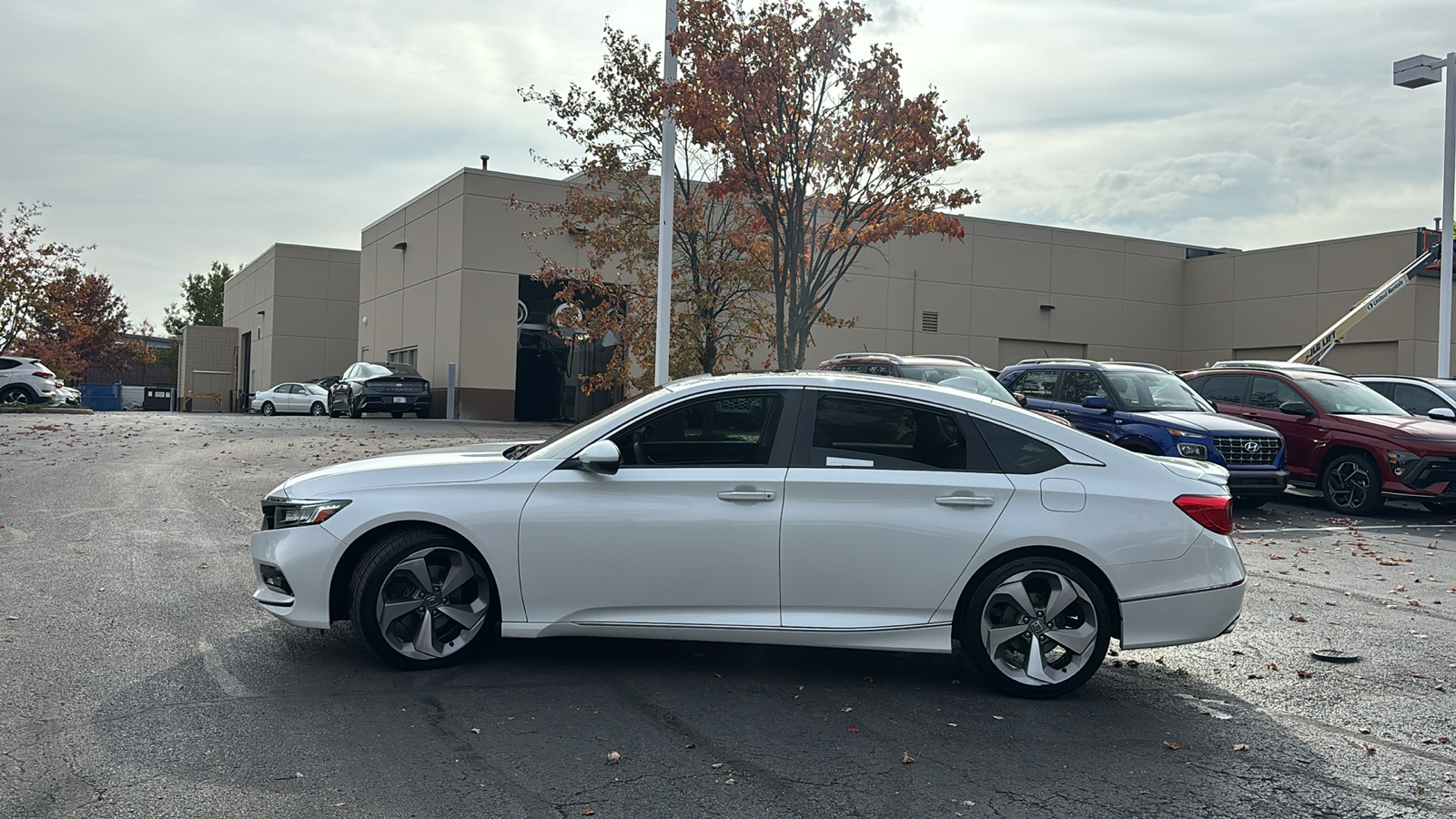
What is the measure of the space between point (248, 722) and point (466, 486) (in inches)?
56.2

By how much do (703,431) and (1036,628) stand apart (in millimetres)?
1881

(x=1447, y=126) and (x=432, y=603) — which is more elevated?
(x=1447, y=126)

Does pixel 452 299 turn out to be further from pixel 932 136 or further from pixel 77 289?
pixel 77 289

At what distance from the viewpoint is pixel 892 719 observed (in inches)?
200

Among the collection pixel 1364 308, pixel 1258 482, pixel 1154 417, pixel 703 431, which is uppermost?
pixel 1364 308

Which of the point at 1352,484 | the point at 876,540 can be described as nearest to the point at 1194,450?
the point at 1352,484

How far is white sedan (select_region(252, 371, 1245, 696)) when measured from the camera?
5391 millimetres

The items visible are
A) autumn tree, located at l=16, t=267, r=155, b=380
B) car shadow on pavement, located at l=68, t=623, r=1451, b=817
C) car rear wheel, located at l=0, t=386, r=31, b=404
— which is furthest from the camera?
autumn tree, located at l=16, t=267, r=155, b=380

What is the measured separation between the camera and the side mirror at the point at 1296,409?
14.3m

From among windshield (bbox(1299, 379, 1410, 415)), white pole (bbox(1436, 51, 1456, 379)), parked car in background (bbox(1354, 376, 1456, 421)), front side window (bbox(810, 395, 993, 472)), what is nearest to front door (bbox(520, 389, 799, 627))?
front side window (bbox(810, 395, 993, 472))

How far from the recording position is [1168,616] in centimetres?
541

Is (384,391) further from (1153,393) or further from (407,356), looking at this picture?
(1153,393)

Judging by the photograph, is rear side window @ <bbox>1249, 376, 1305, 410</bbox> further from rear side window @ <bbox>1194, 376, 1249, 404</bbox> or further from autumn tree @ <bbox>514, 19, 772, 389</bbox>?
autumn tree @ <bbox>514, 19, 772, 389</bbox>

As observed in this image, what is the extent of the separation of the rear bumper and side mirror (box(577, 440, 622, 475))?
2.52 meters
